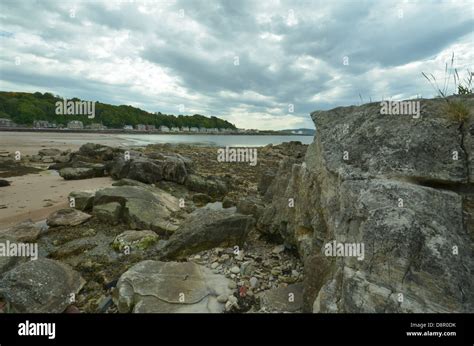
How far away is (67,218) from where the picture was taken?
1041 centimetres

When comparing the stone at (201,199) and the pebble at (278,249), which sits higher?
the stone at (201,199)

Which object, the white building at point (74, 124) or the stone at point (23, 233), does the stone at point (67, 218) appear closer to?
the stone at point (23, 233)

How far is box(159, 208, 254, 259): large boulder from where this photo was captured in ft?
25.0

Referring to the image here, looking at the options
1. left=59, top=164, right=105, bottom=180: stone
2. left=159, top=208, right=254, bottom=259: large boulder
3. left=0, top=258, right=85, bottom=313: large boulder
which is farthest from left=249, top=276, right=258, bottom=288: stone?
left=59, top=164, right=105, bottom=180: stone

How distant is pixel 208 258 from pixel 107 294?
249 centimetres

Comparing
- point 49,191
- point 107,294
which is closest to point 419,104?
point 107,294

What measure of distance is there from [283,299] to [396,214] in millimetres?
2857

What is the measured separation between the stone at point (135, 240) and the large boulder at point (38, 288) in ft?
6.81

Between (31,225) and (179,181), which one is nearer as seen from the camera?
(31,225)

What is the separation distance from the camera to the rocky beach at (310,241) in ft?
11.0

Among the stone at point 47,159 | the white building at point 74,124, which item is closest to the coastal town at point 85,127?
the white building at point 74,124

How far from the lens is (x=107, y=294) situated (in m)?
6.19

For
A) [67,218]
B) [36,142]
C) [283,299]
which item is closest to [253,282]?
[283,299]
